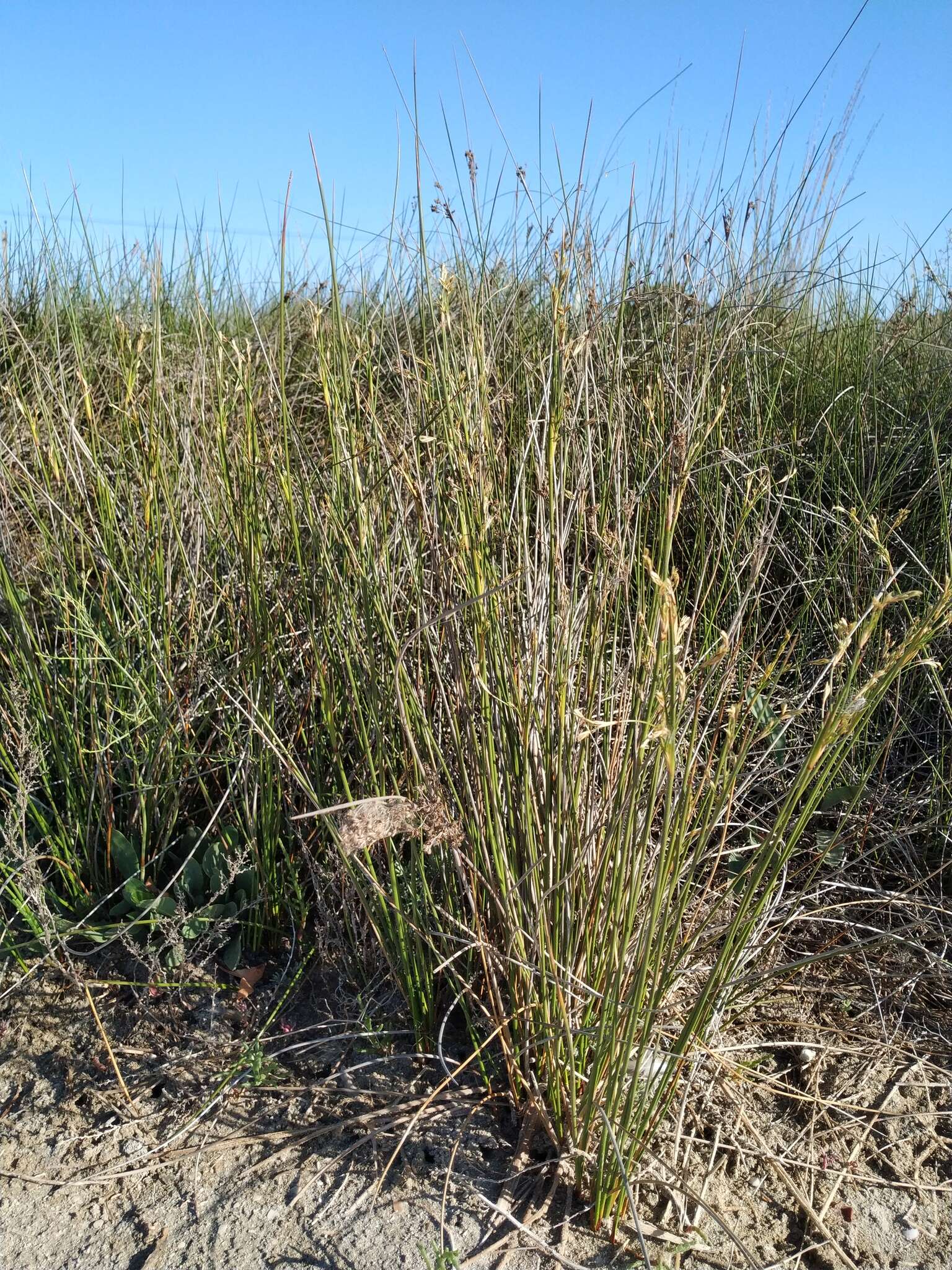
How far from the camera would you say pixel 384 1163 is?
149 centimetres

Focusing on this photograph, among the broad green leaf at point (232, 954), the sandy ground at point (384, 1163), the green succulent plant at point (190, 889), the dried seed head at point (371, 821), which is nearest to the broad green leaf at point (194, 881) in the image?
the green succulent plant at point (190, 889)

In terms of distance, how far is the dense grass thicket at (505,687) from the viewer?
4.31ft

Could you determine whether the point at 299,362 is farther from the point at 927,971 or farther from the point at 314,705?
the point at 927,971

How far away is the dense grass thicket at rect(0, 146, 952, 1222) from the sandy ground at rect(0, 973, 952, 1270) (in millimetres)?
110

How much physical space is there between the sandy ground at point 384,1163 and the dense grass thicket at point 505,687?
0.11 meters

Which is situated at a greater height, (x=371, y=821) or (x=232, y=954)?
(x=371, y=821)

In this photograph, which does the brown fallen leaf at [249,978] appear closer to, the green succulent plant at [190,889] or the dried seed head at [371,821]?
the green succulent plant at [190,889]

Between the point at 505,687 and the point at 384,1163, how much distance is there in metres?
0.79

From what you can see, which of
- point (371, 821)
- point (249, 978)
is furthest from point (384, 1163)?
point (371, 821)

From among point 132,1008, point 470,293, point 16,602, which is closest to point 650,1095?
point 132,1008

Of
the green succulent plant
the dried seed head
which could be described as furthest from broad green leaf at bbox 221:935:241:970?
the dried seed head

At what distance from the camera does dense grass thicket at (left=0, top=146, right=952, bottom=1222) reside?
1314mm

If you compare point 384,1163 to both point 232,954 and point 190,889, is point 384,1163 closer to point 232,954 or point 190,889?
point 232,954

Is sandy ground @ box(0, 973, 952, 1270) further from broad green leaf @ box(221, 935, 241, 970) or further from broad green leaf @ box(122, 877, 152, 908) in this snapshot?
broad green leaf @ box(122, 877, 152, 908)
